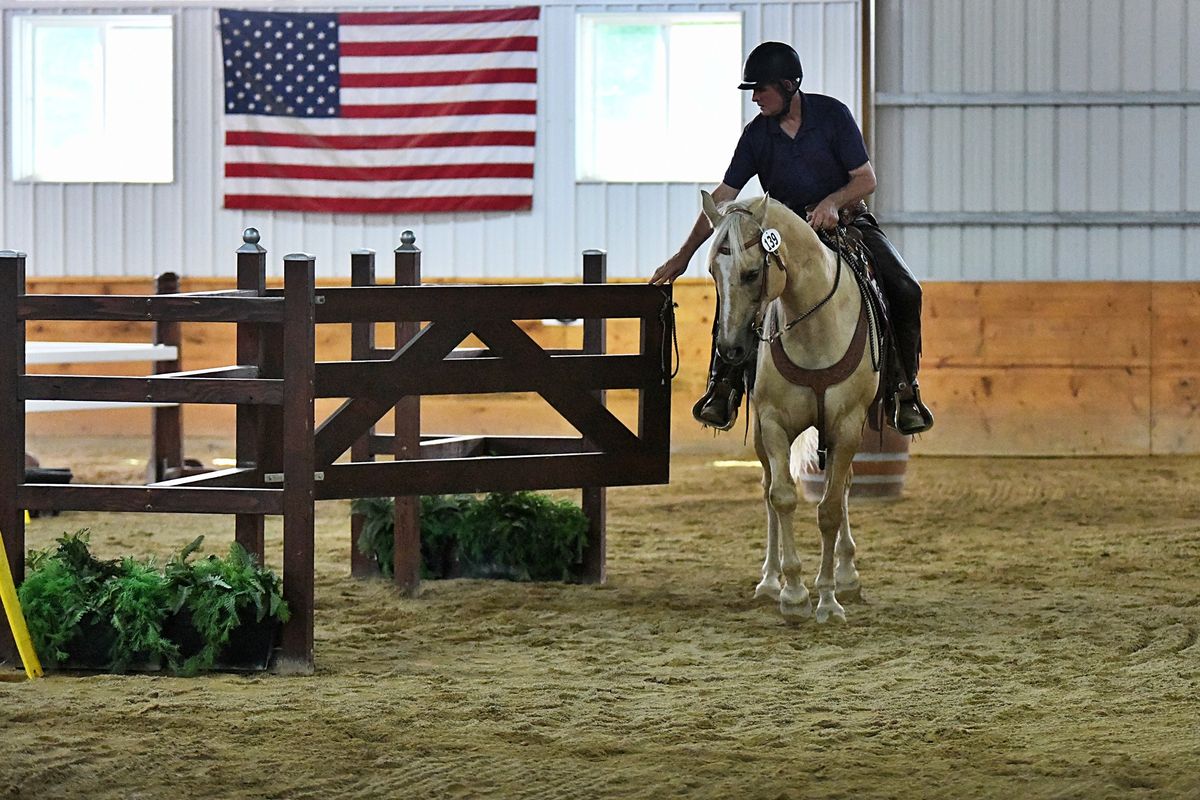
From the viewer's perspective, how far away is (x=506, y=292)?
6.65 meters

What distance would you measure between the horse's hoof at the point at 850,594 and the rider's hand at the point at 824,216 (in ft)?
5.47

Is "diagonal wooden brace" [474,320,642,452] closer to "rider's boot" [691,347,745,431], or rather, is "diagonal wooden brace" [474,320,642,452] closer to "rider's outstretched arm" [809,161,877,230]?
"rider's boot" [691,347,745,431]

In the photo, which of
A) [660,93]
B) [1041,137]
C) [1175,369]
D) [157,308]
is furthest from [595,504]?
[1175,369]

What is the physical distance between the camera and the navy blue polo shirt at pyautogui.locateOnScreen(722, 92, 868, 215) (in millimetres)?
7055

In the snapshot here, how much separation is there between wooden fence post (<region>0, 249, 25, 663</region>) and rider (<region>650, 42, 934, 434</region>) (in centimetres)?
275

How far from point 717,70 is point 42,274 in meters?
6.54

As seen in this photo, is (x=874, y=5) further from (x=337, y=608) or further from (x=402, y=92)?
(x=337, y=608)

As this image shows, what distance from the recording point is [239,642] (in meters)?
5.64

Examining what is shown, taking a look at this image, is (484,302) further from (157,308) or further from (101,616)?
(101,616)

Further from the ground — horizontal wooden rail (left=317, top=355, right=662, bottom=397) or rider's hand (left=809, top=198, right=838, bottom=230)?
rider's hand (left=809, top=198, right=838, bottom=230)

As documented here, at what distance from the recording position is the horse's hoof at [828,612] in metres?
6.75

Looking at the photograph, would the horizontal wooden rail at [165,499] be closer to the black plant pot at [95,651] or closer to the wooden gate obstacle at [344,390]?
the wooden gate obstacle at [344,390]

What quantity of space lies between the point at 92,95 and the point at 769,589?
32.0 ft

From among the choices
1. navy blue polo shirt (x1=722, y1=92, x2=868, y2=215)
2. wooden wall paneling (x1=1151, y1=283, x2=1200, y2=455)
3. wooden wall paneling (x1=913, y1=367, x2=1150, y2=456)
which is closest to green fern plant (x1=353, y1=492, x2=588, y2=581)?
navy blue polo shirt (x1=722, y1=92, x2=868, y2=215)
